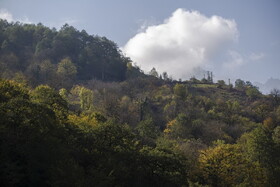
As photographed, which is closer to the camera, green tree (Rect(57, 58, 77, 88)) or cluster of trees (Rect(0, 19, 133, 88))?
cluster of trees (Rect(0, 19, 133, 88))

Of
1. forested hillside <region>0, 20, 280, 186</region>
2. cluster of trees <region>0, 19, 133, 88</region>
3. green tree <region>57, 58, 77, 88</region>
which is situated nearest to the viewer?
forested hillside <region>0, 20, 280, 186</region>

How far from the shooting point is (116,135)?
39.8m

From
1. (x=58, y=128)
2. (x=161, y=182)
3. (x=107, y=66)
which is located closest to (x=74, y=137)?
(x=58, y=128)

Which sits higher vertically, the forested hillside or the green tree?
the green tree

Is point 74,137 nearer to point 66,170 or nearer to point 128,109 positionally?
point 66,170

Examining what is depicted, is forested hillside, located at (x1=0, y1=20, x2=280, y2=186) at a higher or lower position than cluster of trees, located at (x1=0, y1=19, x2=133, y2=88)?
lower

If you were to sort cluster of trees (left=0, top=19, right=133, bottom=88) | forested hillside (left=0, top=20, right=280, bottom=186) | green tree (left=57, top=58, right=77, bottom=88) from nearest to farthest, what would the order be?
1. forested hillside (left=0, top=20, right=280, bottom=186)
2. cluster of trees (left=0, top=19, right=133, bottom=88)
3. green tree (left=57, top=58, right=77, bottom=88)

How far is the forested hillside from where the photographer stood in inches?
1233

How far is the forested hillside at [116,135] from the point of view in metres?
31.3

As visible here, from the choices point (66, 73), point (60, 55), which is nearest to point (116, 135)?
point (66, 73)

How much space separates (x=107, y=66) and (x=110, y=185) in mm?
100795

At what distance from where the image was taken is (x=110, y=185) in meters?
33.3

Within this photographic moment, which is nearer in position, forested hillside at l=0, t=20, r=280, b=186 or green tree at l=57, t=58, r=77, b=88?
forested hillside at l=0, t=20, r=280, b=186

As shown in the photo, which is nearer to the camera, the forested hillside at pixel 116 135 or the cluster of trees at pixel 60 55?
the forested hillside at pixel 116 135
